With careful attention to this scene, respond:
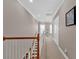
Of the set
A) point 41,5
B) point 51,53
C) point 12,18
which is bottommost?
point 51,53

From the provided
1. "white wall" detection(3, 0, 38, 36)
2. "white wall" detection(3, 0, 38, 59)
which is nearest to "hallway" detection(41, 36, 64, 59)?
"white wall" detection(3, 0, 38, 59)

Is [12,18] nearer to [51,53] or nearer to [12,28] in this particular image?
[12,28]

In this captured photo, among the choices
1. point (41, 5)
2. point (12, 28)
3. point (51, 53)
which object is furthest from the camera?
point (41, 5)

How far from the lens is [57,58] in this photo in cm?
446

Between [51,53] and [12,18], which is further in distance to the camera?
[51,53]

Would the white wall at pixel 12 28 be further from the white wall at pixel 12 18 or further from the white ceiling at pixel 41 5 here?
the white ceiling at pixel 41 5

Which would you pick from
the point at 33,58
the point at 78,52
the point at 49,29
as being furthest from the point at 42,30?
the point at 78,52

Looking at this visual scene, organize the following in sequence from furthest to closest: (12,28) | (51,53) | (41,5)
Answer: (41,5), (51,53), (12,28)

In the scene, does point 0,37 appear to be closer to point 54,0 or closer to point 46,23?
point 54,0

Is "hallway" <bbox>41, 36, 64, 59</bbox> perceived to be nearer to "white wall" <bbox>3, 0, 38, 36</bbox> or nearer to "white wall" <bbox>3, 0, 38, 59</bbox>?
"white wall" <bbox>3, 0, 38, 59</bbox>

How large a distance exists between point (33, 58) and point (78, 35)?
4109 mm

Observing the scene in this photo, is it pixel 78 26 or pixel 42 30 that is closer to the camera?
pixel 78 26

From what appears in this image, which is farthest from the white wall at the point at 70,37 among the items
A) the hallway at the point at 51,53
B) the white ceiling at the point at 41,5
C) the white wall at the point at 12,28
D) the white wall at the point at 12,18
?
the white wall at the point at 12,18

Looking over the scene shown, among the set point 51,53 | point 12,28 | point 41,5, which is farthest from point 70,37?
point 41,5
